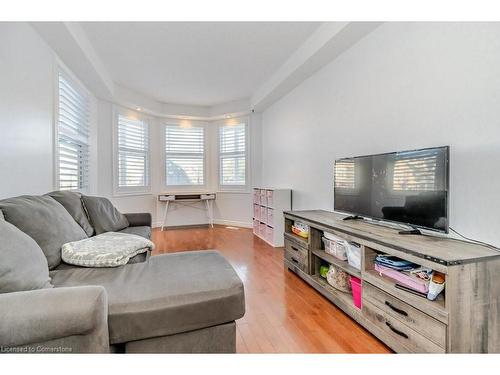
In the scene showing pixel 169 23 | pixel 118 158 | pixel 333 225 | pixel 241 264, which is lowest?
pixel 241 264

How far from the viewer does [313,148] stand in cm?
340

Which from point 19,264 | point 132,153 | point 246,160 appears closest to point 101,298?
point 19,264

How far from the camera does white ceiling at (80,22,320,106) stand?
2691 mm

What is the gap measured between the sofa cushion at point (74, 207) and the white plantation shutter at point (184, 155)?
10.1ft

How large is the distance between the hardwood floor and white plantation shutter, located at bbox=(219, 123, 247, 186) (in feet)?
8.13

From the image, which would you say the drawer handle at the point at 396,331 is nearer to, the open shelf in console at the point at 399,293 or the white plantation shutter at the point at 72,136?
the open shelf in console at the point at 399,293

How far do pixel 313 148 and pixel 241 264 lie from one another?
1.78 meters

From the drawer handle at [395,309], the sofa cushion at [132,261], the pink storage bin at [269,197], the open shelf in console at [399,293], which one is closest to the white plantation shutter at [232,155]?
the pink storage bin at [269,197]

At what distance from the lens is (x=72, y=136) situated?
3.28 meters

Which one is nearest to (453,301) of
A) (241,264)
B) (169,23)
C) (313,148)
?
(241,264)

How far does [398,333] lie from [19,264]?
77.3 inches

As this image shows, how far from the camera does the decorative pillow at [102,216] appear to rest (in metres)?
2.58

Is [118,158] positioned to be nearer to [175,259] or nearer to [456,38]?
[175,259]

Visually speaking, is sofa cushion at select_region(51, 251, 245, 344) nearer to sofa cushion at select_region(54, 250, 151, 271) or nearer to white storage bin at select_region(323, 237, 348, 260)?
sofa cushion at select_region(54, 250, 151, 271)
